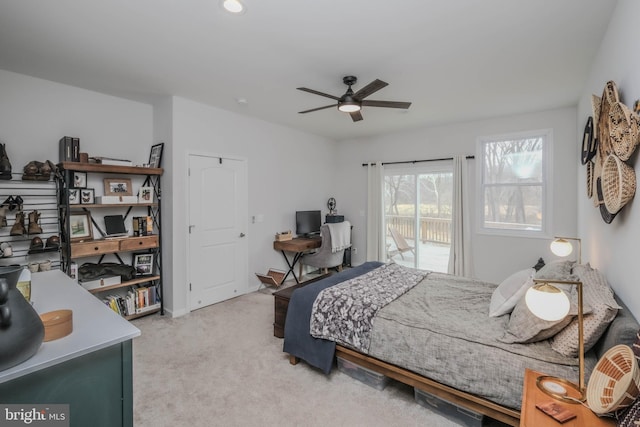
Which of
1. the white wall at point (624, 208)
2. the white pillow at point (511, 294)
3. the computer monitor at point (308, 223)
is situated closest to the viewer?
the white wall at point (624, 208)

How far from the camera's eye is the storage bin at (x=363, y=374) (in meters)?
2.24

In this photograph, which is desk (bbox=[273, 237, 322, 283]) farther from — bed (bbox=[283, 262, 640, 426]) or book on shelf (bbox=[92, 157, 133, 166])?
book on shelf (bbox=[92, 157, 133, 166])

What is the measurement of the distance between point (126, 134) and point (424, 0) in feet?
11.6

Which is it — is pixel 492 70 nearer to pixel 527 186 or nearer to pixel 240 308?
pixel 527 186

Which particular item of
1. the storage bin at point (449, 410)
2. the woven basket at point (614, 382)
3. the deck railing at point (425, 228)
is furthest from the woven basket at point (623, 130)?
the deck railing at point (425, 228)

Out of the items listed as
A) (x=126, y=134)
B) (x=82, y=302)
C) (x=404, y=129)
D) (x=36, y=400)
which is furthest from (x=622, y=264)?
(x=126, y=134)

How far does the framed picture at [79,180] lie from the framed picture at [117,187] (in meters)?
0.23

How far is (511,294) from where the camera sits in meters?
2.13

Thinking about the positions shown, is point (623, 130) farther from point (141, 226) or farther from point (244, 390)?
point (141, 226)

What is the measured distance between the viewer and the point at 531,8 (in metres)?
1.92

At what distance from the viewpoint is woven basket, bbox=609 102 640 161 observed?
55.9 inches

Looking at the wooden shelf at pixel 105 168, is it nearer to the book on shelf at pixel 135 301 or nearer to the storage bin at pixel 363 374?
the book on shelf at pixel 135 301

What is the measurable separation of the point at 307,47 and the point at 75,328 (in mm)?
2330

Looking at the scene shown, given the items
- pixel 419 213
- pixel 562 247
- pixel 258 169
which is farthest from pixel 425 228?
pixel 258 169
